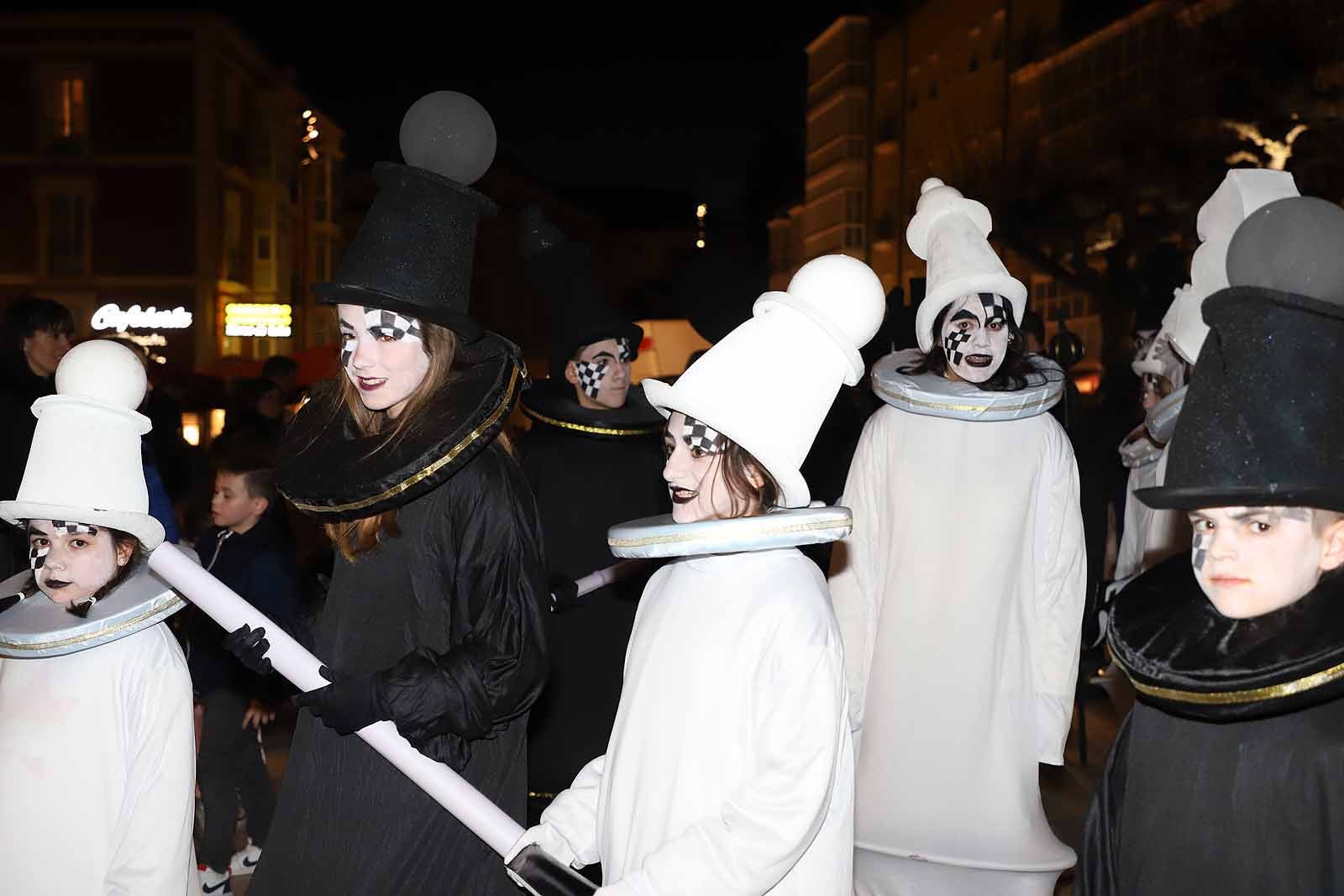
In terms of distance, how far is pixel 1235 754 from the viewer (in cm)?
258

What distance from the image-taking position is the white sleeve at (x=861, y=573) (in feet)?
18.4

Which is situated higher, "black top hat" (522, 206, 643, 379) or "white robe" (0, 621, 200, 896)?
"black top hat" (522, 206, 643, 379)

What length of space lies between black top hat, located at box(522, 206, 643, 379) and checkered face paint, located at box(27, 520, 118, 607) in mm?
3105

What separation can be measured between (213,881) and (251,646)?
275cm

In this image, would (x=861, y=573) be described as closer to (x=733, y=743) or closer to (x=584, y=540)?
(x=584, y=540)

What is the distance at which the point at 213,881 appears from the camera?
18.8 feet

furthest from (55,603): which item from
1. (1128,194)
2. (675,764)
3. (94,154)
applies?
(94,154)

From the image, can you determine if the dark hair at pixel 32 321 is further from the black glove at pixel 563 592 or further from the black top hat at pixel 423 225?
the black top hat at pixel 423 225

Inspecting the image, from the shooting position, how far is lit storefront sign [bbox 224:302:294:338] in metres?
30.5

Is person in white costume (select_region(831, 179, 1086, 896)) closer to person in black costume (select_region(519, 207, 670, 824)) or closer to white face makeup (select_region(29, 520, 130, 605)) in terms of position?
person in black costume (select_region(519, 207, 670, 824))

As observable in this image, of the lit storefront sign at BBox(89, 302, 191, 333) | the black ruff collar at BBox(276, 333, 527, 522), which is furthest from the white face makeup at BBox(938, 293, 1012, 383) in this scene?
the lit storefront sign at BBox(89, 302, 191, 333)

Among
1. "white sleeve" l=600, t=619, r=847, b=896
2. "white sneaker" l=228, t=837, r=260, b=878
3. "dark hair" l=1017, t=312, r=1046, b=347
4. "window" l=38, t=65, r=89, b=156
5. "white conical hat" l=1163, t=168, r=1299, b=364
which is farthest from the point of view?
"window" l=38, t=65, r=89, b=156

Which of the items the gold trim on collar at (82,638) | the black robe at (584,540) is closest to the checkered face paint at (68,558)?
the gold trim on collar at (82,638)

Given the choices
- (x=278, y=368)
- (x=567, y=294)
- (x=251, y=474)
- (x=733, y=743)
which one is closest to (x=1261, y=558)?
(x=733, y=743)
